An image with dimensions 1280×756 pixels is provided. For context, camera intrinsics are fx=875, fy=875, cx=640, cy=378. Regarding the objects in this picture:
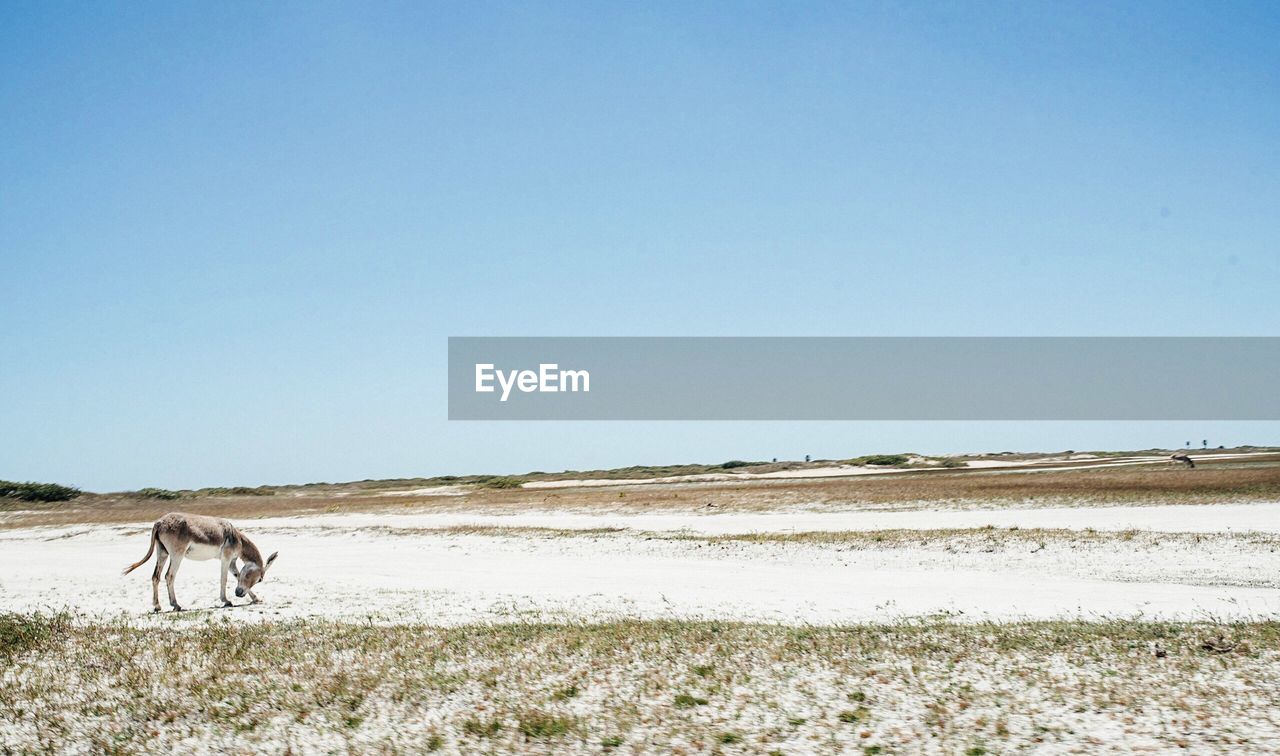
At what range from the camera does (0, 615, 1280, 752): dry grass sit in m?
10.8

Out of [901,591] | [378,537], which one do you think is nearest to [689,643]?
[901,591]

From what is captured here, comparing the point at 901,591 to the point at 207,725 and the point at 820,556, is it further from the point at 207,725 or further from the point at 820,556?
the point at 207,725

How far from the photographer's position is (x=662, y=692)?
1243cm

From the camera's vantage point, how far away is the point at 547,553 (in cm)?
3797

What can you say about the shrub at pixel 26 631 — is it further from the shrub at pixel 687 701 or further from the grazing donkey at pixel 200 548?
the shrub at pixel 687 701

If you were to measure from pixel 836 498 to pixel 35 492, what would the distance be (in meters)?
87.3

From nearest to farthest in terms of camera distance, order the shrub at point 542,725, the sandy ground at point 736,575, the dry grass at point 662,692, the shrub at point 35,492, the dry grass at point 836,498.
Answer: the dry grass at point 662,692
the shrub at point 542,725
the sandy ground at point 736,575
the dry grass at point 836,498
the shrub at point 35,492

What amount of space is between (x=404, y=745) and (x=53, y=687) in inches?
248

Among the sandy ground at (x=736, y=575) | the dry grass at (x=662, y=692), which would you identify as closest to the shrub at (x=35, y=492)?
the sandy ground at (x=736, y=575)

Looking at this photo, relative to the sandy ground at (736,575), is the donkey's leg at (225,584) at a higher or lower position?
higher

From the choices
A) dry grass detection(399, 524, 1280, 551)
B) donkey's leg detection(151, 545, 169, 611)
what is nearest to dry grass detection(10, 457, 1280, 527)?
dry grass detection(399, 524, 1280, 551)

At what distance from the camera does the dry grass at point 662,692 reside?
10.8m

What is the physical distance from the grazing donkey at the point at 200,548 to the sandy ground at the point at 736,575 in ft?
3.32

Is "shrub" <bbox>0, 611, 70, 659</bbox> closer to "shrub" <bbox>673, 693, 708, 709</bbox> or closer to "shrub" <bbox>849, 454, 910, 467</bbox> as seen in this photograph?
"shrub" <bbox>673, 693, 708, 709</bbox>
